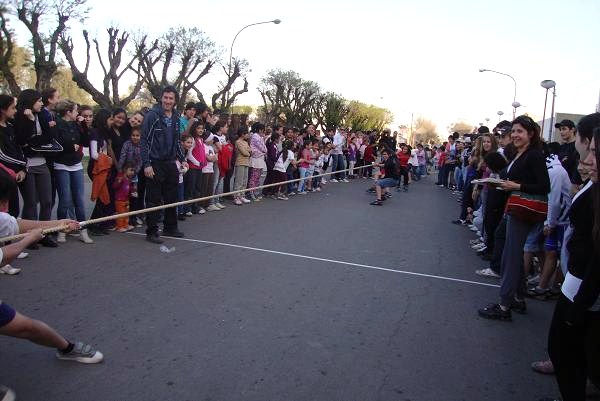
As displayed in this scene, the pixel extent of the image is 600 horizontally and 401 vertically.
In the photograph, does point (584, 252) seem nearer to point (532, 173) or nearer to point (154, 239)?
point (532, 173)

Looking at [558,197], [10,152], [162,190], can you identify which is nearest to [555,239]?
[558,197]

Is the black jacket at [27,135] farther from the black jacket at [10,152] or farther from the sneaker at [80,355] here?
the sneaker at [80,355]

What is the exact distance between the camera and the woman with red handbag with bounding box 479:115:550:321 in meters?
4.34

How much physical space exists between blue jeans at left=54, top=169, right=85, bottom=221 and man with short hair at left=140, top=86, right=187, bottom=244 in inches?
34.7

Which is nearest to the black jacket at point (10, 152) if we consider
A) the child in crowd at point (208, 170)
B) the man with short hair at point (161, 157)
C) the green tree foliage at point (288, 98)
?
the man with short hair at point (161, 157)

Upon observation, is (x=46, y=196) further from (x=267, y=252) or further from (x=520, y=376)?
(x=520, y=376)

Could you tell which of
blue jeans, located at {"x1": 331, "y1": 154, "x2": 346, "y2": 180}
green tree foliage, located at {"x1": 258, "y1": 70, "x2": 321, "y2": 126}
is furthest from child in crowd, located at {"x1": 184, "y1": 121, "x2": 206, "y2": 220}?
green tree foliage, located at {"x1": 258, "y1": 70, "x2": 321, "y2": 126}

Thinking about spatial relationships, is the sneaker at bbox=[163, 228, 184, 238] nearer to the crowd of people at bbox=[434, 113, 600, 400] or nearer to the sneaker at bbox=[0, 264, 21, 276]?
the sneaker at bbox=[0, 264, 21, 276]

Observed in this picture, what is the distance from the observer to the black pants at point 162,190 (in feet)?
22.1

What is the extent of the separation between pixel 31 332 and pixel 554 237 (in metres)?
4.93

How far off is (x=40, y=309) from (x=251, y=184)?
25.6 ft

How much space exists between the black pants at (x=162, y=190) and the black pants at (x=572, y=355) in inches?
206

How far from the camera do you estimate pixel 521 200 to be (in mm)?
4375

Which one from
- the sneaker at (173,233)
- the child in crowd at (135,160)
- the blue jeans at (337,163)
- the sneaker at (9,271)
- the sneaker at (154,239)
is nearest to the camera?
the sneaker at (9,271)
